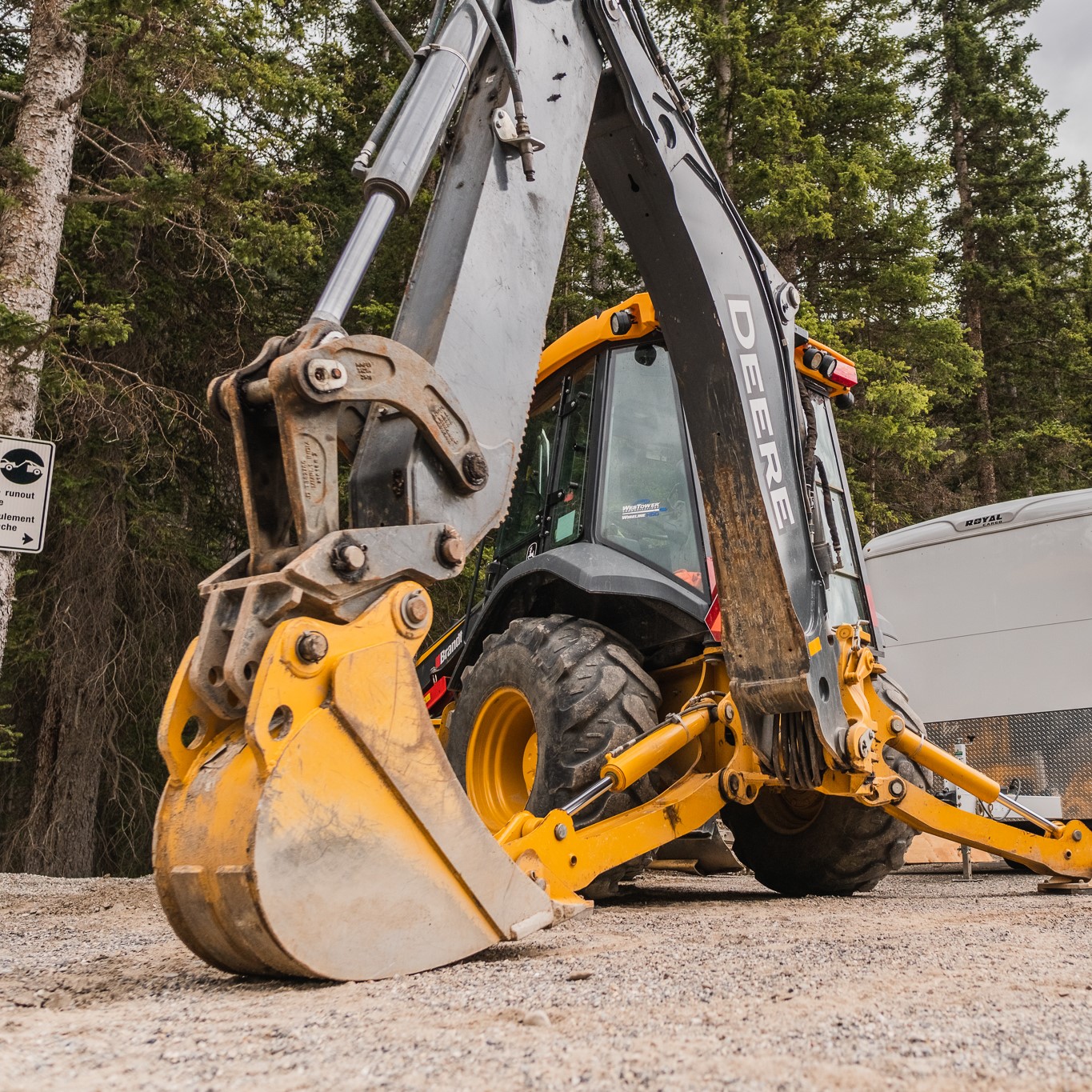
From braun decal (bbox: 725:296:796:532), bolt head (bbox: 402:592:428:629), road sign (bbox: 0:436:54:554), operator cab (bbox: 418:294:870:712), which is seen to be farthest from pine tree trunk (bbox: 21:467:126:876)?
bolt head (bbox: 402:592:428:629)

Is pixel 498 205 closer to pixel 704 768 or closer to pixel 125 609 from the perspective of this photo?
pixel 704 768

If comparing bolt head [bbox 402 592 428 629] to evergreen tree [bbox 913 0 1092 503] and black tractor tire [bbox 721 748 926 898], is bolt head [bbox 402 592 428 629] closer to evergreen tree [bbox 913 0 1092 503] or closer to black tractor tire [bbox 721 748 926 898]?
black tractor tire [bbox 721 748 926 898]

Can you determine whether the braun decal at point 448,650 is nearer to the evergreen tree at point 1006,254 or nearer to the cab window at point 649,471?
the cab window at point 649,471

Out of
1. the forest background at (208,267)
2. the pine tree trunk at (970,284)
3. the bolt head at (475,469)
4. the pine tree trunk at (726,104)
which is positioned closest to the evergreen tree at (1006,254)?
the pine tree trunk at (970,284)

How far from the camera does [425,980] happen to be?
2779 mm

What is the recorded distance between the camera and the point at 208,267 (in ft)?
33.9

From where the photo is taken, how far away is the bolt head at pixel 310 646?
276 centimetres

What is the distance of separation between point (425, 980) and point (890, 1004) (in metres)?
1.10

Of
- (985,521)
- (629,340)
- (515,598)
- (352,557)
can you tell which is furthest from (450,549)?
(985,521)

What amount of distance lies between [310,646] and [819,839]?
3612 millimetres

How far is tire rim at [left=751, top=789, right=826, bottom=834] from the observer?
226 inches

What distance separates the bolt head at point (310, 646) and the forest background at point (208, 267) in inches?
204

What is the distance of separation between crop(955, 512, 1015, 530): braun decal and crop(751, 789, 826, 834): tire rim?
3.91m

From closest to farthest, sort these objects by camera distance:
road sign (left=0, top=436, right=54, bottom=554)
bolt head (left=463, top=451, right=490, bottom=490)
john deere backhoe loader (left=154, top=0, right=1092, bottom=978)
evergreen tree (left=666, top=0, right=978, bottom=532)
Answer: john deere backhoe loader (left=154, top=0, right=1092, bottom=978) < bolt head (left=463, top=451, right=490, bottom=490) < road sign (left=0, top=436, right=54, bottom=554) < evergreen tree (left=666, top=0, right=978, bottom=532)
